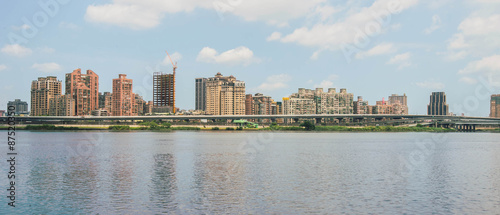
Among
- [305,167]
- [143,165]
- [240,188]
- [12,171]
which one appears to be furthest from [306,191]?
[12,171]

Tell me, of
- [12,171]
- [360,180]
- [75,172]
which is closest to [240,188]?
[360,180]

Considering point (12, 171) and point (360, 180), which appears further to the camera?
point (12, 171)

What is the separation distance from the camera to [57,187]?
1328 inches

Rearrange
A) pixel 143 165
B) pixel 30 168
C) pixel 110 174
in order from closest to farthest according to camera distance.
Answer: pixel 110 174 → pixel 30 168 → pixel 143 165

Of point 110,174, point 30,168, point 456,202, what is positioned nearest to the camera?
point 456,202

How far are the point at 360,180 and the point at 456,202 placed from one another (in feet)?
31.1

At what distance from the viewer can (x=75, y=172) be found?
42250mm

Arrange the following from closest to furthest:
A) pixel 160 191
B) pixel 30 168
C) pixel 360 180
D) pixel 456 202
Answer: pixel 456 202
pixel 160 191
pixel 360 180
pixel 30 168

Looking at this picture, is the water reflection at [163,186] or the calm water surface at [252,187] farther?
the water reflection at [163,186]

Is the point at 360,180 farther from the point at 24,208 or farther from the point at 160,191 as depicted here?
the point at 24,208

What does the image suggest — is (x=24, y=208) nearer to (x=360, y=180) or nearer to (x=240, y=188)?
(x=240, y=188)

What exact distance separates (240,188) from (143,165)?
1792 cm

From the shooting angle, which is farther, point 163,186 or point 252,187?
point 163,186

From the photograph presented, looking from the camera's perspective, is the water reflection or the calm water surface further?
the water reflection
